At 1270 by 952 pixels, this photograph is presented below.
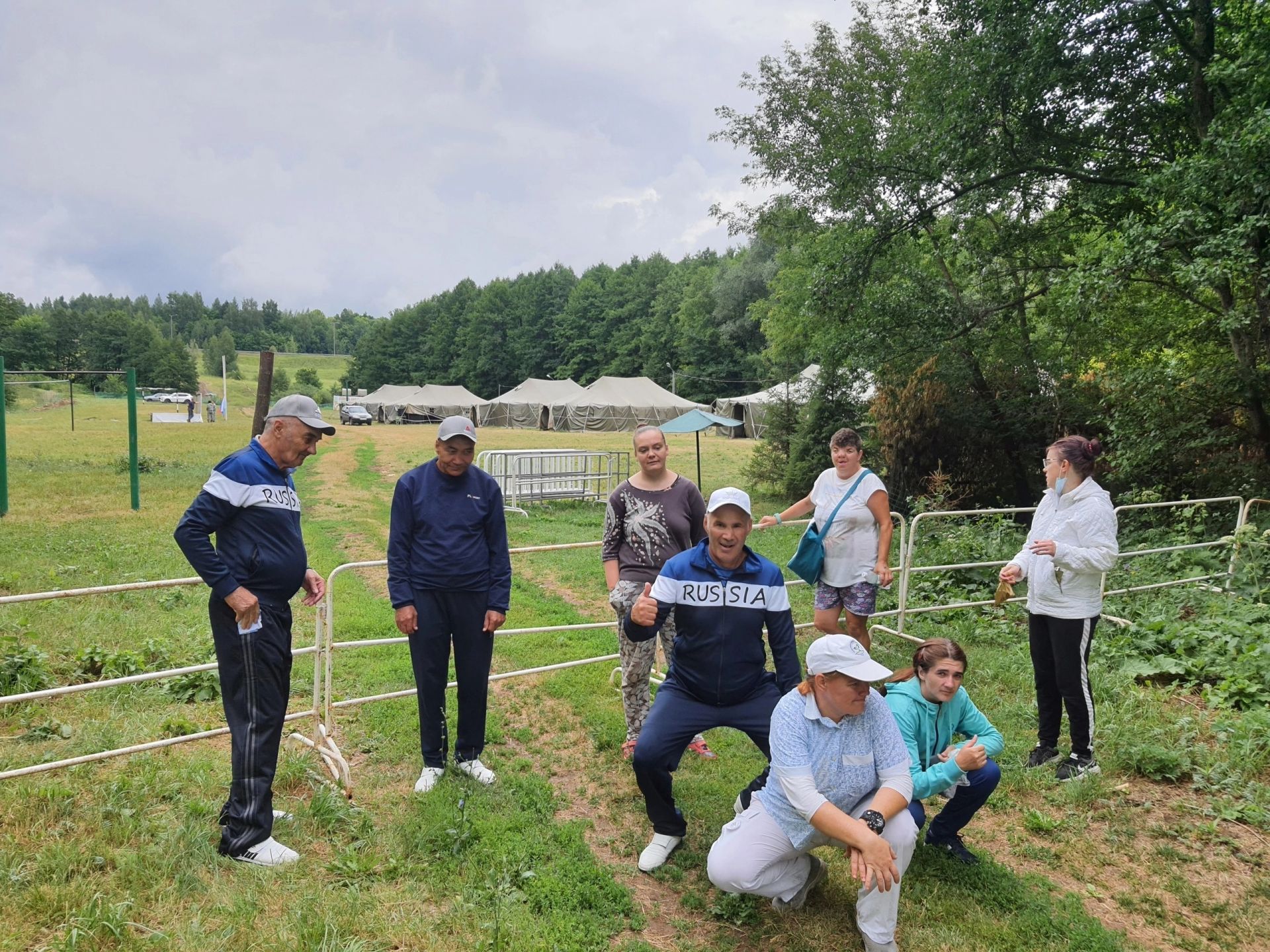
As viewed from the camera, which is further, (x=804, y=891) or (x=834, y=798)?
(x=804, y=891)

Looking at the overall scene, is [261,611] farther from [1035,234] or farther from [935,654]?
[1035,234]

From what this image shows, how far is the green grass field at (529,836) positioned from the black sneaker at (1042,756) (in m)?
0.10

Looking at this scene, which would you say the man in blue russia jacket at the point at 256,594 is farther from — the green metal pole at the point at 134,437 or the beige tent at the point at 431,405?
the beige tent at the point at 431,405

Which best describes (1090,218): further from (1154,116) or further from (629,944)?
(629,944)

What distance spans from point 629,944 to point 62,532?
11274 millimetres

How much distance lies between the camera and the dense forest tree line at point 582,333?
6038 cm

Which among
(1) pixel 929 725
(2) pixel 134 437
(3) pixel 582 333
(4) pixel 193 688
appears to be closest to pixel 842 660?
(1) pixel 929 725

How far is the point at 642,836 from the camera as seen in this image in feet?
11.9

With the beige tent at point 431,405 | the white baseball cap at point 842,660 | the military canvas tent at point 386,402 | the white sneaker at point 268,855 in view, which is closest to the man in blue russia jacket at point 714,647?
the white baseball cap at point 842,660

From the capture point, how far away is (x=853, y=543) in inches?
191

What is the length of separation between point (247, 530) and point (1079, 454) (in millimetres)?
4044

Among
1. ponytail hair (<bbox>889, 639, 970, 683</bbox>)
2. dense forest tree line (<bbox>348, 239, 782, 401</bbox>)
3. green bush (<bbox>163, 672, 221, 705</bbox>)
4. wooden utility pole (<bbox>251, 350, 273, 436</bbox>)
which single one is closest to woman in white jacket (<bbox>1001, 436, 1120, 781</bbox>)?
ponytail hair (<bbox>889, 639, 970, 683</bbox>)

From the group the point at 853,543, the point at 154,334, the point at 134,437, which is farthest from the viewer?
the point at 154,334

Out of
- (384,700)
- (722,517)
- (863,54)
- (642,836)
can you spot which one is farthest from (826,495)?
(863,54)
